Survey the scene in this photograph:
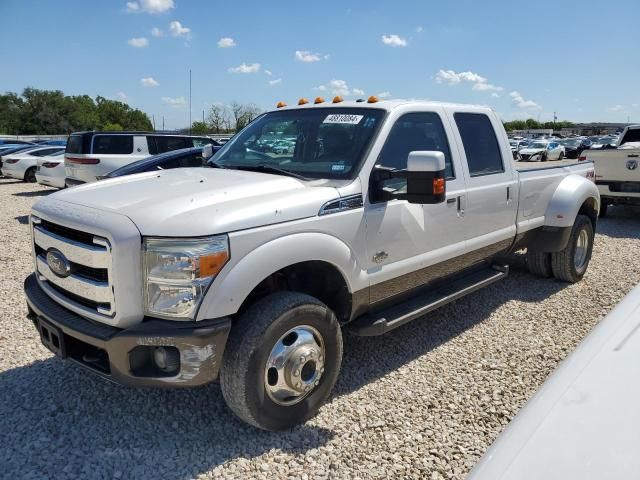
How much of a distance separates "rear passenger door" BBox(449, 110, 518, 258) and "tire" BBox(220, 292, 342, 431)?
5.87 feet

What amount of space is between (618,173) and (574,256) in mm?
4886

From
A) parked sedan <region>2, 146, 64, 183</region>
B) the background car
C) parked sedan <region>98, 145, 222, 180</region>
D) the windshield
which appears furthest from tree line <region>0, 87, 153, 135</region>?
the windshield

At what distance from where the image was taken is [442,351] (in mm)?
4145

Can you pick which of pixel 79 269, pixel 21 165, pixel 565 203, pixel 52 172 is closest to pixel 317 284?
pixel 79 269

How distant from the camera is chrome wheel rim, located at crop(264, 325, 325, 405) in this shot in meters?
2.85

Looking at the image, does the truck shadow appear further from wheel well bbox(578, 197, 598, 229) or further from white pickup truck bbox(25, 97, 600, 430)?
wheel well bbox(578, 197, 598, 229)

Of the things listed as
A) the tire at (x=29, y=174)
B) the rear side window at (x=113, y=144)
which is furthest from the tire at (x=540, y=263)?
the tire at (x=29, y=174)

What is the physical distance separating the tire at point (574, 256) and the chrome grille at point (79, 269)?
4823 mm

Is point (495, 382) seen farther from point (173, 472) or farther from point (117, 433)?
point (117, 433)

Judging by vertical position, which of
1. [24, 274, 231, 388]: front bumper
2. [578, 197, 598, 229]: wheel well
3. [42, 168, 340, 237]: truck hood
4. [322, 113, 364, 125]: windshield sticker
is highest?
[322, 113, 364, 125]: windshield sticker

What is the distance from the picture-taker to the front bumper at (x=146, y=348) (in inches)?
98.5

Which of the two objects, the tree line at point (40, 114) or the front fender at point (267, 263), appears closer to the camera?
the front fender at point (267, 263)

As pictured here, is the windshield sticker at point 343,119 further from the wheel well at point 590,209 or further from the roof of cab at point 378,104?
the wheel well at point 590,209

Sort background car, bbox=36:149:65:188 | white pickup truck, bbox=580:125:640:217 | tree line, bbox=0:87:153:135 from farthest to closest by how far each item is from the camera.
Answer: tree line, bbox=0:87:153:135 → background car, bbox=36:149:65:188 → white pickup truck, bbox=580:125:640:217
